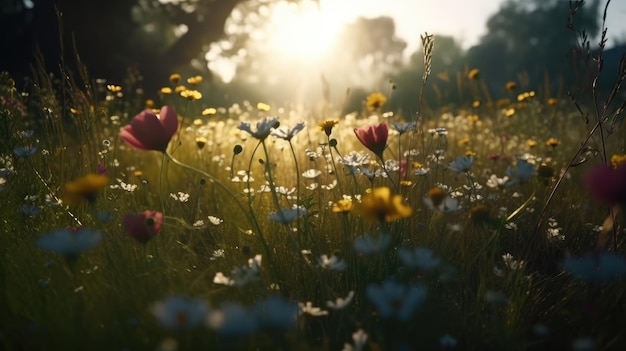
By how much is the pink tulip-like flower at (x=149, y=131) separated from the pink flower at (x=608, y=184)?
44.6 inches

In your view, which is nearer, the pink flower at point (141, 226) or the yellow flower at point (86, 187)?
the yellow flower at point (86, 187)

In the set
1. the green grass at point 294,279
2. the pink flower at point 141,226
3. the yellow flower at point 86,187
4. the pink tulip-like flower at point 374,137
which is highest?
the pink tulip-like flower at point 374,137

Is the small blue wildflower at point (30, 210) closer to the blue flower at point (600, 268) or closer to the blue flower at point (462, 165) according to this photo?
the blue flower at point (462, 165)

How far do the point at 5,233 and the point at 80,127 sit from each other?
2.55 ft

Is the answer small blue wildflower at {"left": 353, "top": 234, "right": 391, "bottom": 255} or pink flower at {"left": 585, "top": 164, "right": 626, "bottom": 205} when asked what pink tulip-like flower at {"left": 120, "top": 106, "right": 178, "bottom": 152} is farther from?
pink flower at {"left": 585, "top": 164, "right": 626, "bottom": 205}

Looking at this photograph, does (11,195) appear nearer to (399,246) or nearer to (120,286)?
(120,286)

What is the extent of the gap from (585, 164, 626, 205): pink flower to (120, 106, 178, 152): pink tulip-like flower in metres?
1.13

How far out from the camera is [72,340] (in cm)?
102

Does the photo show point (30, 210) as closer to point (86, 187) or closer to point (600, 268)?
point (86, 187)

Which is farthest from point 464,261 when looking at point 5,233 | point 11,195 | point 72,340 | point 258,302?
point 11,195

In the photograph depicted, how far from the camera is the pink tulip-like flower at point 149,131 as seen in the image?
1.48 m

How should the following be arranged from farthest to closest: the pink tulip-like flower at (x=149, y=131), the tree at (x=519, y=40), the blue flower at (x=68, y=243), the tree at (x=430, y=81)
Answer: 1. the tree at (x=519, y=40)
2. the tree at (x=430, y=81)
3. the pink tulip-like flower at (x=149, y=131)
4. the blue flower at (x=68, y=243)

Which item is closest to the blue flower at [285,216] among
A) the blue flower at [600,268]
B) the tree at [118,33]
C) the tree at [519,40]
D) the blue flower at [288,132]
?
the blue flower at [288,132]

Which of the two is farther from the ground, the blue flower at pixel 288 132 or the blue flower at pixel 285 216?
the blue flower at pixel 288 132
